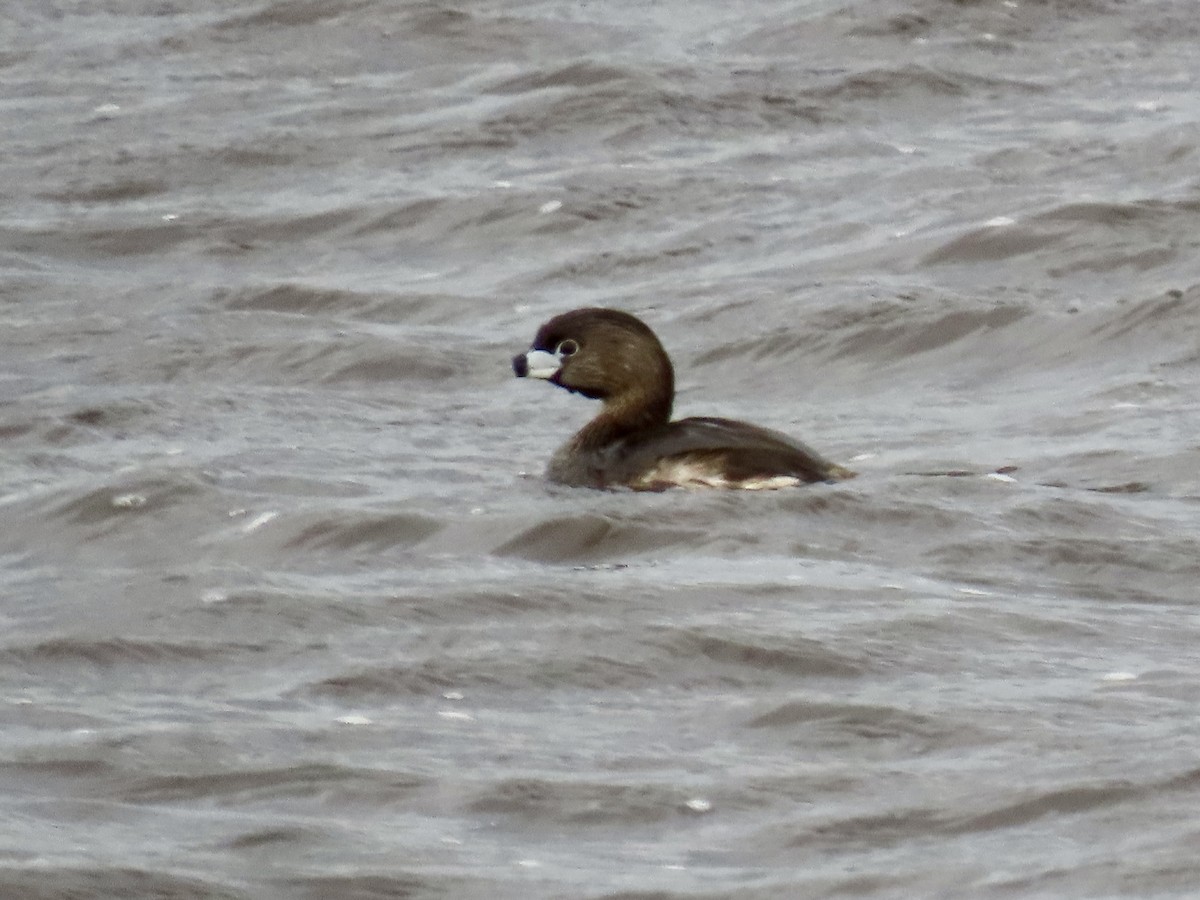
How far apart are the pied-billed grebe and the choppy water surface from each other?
15cm

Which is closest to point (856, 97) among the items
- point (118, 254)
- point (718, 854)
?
point (118, 254)

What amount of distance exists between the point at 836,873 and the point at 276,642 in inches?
102

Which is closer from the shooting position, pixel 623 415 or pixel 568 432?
pixel 623 415

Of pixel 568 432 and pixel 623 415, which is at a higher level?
pixel 623 415

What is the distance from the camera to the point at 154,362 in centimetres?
1371

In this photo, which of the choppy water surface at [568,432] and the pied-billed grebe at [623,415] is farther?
the pied-billed grebe at [623,415]

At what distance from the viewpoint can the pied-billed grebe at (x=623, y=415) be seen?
10.8 meters

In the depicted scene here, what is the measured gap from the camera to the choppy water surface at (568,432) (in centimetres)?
735

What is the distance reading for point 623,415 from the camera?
37.0ft

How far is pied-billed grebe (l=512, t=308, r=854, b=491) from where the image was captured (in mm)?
10766

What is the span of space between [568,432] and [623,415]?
1.27 m

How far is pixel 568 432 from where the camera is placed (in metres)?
12.5

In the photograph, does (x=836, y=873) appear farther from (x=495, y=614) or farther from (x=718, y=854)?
(x=495, y=614)

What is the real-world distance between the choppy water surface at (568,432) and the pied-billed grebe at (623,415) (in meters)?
0.15
